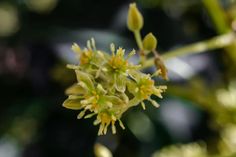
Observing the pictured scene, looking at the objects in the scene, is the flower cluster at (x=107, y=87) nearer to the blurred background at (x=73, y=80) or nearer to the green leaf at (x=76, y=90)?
the green leaf at (x=76, y=90)

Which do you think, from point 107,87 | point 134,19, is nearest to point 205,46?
point 134,19

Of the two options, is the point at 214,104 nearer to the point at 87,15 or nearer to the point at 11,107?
the point at 87,15

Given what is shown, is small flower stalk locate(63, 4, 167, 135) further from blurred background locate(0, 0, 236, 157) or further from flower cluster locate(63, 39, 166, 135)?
blurred background locate(0, 0, 236, 157)

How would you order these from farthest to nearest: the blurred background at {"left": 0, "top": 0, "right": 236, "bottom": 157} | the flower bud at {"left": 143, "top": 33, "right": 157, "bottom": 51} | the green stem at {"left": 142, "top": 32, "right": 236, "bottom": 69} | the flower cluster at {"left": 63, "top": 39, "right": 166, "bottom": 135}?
the blurred background at {"left": 0, "top": 0, "right": 236, "bottom": 157} < the green stem at {"left": 142, "top": 32, "right": 236, "bottom": 69} < the flower bud at {"left": 143, "top": 33, "right": 157, "bottom": 51} < the flower cluster at {"left": 63, "top": 39, "right": 166, "bottom": 135}

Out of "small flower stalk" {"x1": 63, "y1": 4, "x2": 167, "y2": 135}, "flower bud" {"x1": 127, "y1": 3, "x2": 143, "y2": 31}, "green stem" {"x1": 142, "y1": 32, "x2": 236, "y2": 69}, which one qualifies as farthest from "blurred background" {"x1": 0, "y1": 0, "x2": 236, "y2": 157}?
"small flower stalk" {"x1": 63, "y1": 4, "x2": 167, "y2": 135}

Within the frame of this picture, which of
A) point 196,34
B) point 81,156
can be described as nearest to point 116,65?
point 81,156

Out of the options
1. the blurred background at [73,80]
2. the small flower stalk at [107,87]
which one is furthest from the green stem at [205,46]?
the small flower stalk at [107,87]
